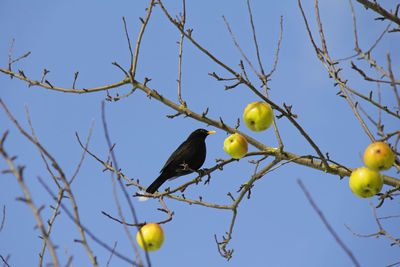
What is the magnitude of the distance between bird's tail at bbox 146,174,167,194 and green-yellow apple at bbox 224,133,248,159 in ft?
4.24

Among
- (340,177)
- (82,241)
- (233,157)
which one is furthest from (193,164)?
(82,241)

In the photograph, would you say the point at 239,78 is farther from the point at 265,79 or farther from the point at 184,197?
the point at 184,197

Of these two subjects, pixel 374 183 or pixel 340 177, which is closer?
pixel 374 183

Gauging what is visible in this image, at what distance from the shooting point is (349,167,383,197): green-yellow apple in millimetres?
2668

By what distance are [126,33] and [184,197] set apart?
145 cm

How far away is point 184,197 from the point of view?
3.52 meters

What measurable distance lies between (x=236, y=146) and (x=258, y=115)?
0.34 m

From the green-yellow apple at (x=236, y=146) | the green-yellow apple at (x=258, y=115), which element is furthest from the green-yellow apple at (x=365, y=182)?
the green-yellow apple at (x=236, y=146)

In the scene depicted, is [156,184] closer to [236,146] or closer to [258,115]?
[236,146]

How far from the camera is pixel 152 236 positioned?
2.83m

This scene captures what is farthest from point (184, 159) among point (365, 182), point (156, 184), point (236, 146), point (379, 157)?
point (379, 157)

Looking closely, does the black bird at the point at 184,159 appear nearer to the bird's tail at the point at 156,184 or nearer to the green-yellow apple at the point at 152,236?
the bird's tail at the point at 156,184

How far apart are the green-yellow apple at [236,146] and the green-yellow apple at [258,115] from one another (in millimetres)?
176

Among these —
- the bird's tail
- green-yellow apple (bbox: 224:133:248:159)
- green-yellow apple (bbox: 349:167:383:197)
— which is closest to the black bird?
the bird's tail
